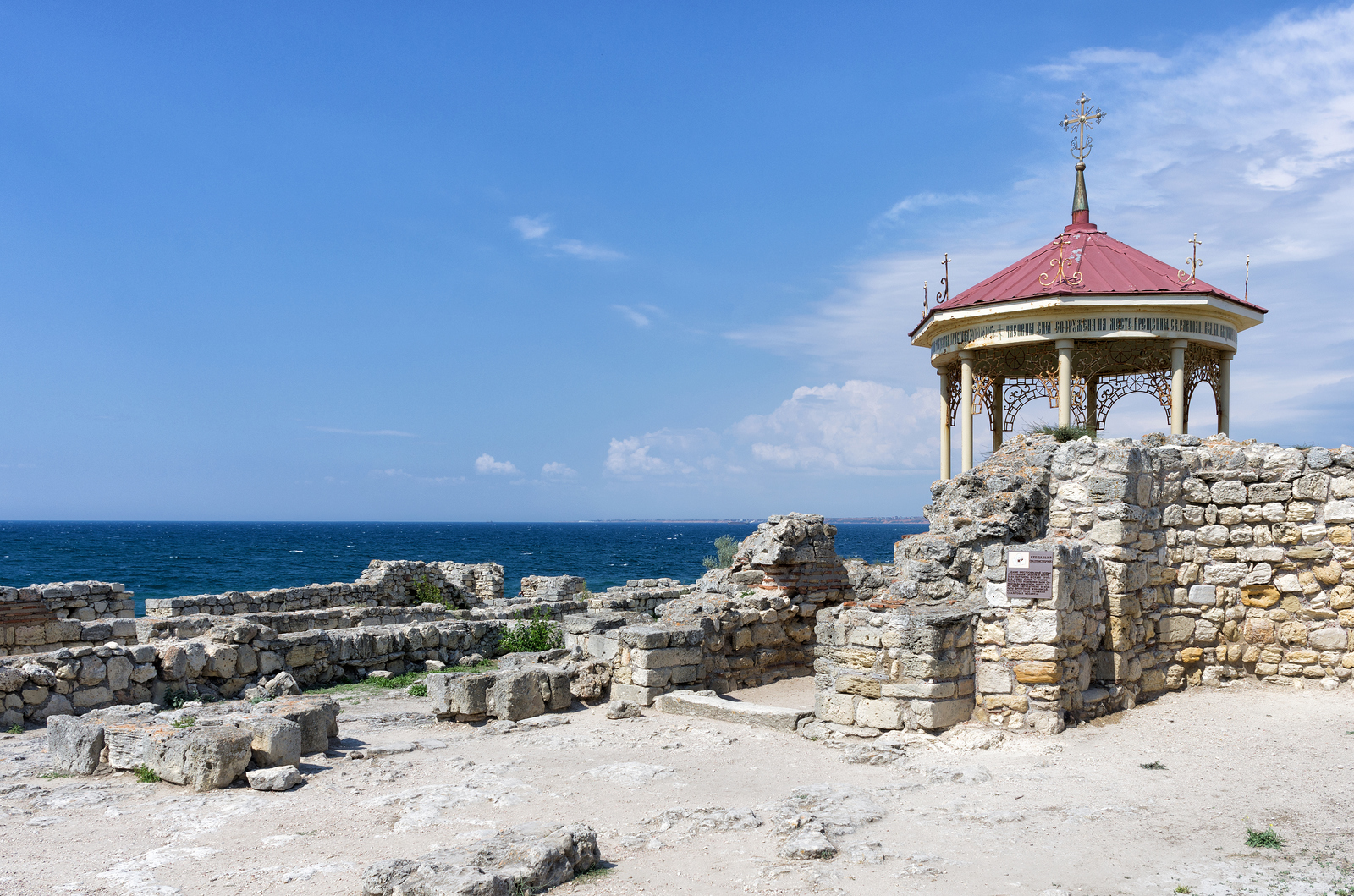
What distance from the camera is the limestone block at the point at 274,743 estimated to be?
7516 millimetres

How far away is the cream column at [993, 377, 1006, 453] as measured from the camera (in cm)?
1681

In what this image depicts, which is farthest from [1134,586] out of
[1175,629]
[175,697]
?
[175,697]

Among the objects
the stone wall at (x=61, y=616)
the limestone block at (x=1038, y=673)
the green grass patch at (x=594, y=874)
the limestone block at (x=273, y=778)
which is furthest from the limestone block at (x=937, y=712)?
the stone wall at (x=61, y=616)

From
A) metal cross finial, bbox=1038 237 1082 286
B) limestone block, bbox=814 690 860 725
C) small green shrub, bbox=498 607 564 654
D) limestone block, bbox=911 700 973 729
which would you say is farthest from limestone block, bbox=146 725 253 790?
metal cross finial, bbox=1038 237 1082 286

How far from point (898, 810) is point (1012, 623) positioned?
8.73 feet

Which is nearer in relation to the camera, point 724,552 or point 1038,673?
point 1038,673

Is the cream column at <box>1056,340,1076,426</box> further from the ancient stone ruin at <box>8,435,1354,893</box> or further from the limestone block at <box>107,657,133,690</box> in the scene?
the limestone block at <box>107,657,133,690</box>

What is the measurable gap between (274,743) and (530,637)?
23.1 ft

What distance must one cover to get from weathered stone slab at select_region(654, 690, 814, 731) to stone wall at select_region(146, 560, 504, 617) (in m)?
10.3

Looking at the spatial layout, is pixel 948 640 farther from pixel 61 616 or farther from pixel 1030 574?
pixel 61 616

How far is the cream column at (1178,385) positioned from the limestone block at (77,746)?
49.7 feet

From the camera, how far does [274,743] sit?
24.7 ft

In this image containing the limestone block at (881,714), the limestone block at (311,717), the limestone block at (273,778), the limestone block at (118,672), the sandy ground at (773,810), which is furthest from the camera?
the limestone block at (118,672)

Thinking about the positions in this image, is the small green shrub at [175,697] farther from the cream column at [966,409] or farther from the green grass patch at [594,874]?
the cream column at [966,409]
